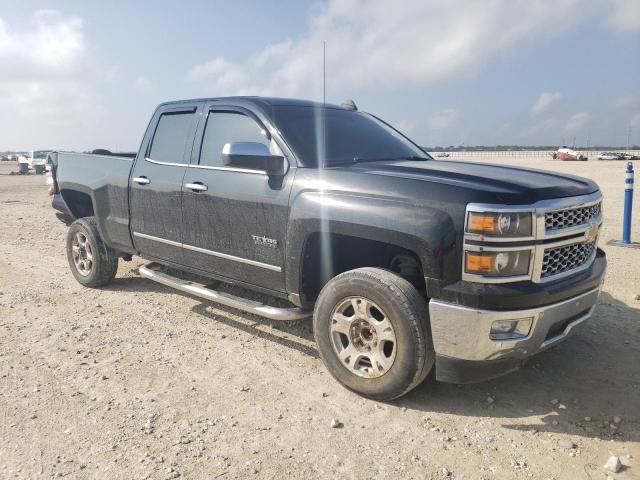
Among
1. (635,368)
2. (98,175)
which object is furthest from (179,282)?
(635,368)

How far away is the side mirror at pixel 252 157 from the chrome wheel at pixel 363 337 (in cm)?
109

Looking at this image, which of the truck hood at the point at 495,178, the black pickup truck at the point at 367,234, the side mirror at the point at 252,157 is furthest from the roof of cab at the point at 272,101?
the truck hood at the point at 495,178

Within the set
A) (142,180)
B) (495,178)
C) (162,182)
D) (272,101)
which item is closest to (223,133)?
(272,101)

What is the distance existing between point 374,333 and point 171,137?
2.78 meters

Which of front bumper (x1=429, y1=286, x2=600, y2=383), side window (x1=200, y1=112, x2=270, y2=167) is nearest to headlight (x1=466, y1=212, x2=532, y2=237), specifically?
front bumper (x1=429, y1=286, x2=600, y2=383)

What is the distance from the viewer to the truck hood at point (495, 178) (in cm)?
294

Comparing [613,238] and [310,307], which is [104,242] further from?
[613,238]

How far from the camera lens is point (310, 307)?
150 inches

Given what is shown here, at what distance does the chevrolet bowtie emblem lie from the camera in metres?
3.28

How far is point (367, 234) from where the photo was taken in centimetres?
322

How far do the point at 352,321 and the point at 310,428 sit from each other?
71 centimetres

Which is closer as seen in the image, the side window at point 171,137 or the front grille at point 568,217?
the front grille at point 568,217

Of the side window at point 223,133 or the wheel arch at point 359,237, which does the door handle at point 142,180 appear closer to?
the side window at point 223,133

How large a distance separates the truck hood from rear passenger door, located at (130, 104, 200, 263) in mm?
1668
